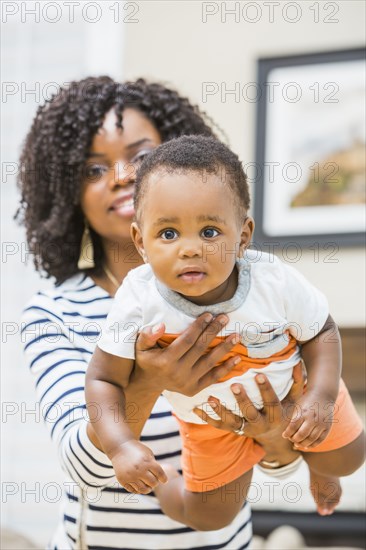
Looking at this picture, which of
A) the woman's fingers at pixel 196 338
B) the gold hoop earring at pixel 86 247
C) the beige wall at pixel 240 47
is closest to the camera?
the woman's fingers at pixel 196 338

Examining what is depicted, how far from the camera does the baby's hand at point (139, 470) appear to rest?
99cm

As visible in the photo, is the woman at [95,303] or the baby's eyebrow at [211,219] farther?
the woman at [95,303]

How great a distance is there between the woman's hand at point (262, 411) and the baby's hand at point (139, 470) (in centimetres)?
18

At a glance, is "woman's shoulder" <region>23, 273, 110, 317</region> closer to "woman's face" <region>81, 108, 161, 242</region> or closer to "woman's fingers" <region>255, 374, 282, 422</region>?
"woman's face" <region>81, 108, 161, 242</region>

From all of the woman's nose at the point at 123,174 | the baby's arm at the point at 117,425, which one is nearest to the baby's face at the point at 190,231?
the baby's arm at the point at 117,425

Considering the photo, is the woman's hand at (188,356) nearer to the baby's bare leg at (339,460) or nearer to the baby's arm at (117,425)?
the baby's arm at (117,425)

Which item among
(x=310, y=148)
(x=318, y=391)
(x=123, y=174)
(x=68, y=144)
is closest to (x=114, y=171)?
(x=123, y=174)

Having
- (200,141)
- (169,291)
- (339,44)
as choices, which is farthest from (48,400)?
(339,44)

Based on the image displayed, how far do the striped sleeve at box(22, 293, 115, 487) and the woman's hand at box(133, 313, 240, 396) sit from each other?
0.17 meters

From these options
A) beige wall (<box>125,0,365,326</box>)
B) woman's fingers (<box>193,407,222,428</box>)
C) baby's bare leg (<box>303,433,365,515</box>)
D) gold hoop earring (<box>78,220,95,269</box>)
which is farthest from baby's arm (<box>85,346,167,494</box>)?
beige wall (<box>125,0,365,326</box>)

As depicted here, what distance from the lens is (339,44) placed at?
2461mm

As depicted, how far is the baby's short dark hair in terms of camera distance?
1071 millimetres

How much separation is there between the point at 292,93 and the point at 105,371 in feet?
5.23

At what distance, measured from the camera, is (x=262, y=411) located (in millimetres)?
1149
